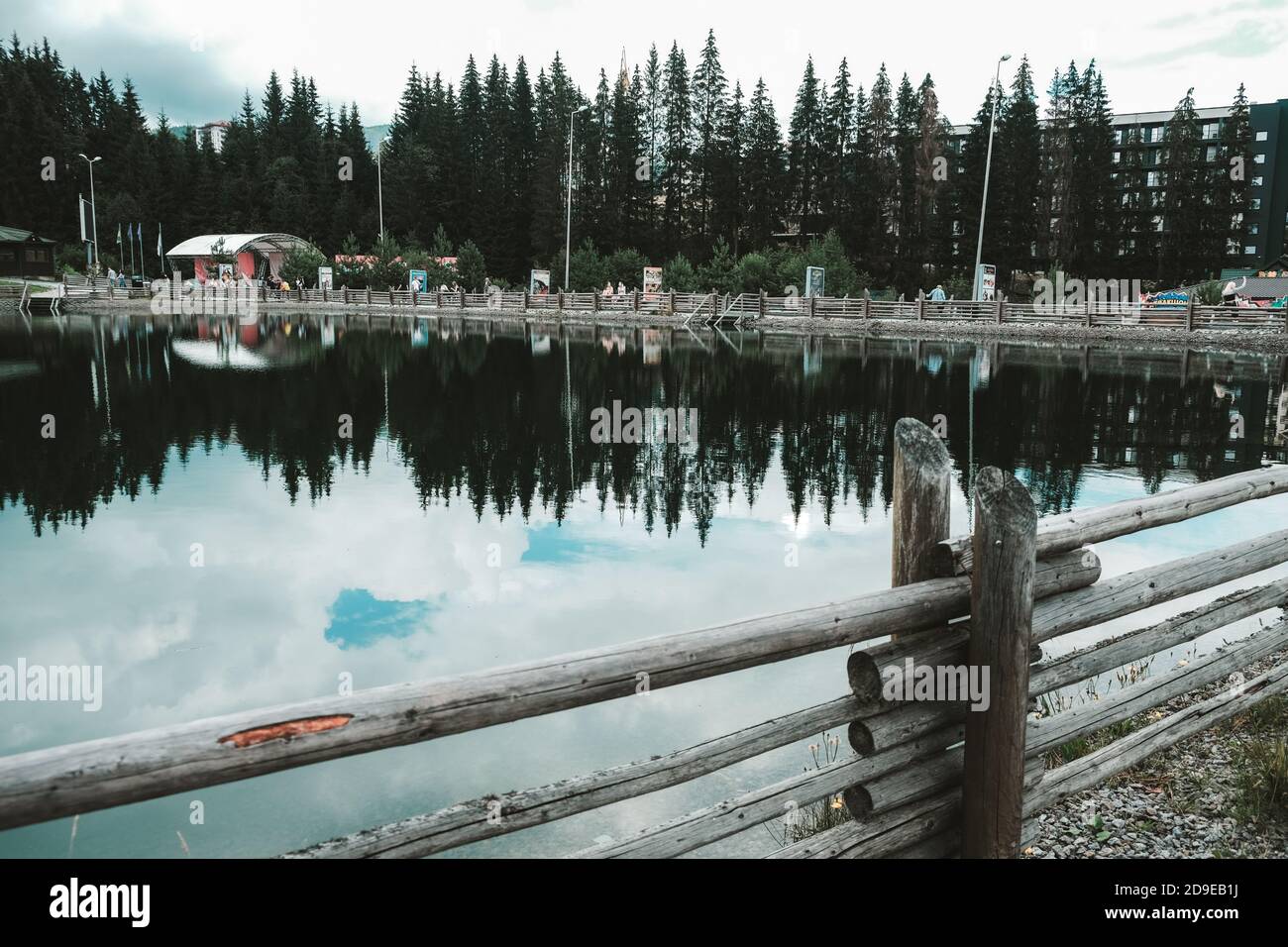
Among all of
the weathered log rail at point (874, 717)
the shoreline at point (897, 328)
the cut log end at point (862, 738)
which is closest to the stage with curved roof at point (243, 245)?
the shoreline at point (897, 328)

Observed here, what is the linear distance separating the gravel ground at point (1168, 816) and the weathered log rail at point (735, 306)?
38.7 m

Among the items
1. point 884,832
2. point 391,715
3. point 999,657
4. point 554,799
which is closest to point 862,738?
point 884,832

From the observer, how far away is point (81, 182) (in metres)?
103

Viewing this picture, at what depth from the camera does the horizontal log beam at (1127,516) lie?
12.4 ft

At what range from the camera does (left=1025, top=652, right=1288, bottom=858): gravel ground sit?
4.41 meters

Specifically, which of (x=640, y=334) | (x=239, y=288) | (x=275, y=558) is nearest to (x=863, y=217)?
(x=640, y=334)

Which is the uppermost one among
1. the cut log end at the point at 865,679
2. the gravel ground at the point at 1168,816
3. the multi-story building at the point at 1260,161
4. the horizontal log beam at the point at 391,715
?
the multi-story building at the point at 1260,161

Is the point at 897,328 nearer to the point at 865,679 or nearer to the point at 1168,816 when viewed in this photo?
the point at 1168,816

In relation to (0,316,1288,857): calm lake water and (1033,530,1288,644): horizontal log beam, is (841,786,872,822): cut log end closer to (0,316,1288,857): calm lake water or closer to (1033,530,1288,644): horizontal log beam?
(1033,530,1288,644): horizontal log beam

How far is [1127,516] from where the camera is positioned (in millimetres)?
4316

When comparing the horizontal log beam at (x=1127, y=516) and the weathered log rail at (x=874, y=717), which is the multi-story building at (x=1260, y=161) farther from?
the weathered log rail at (x=874, y=717)

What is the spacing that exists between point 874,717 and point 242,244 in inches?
3464

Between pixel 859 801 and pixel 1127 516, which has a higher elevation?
pixel 1127 516

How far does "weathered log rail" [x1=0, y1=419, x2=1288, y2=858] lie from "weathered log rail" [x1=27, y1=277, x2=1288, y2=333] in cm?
3989
